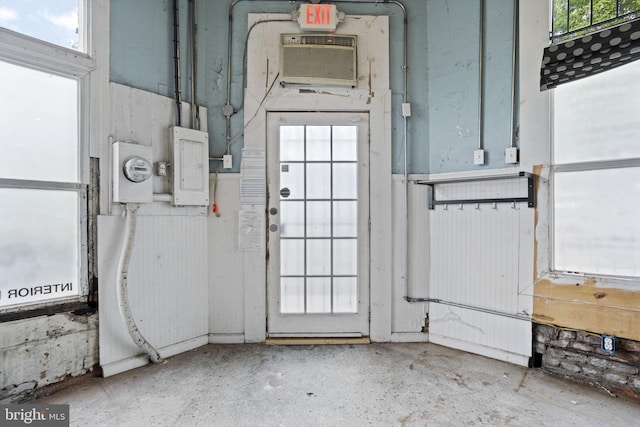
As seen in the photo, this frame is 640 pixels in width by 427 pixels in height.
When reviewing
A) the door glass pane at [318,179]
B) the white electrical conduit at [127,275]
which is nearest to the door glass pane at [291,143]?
the door glass pane at [318,179]

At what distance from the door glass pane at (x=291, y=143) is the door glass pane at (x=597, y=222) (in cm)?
187

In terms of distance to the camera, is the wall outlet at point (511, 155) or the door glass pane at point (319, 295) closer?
the wall outlet at point (511, 155)

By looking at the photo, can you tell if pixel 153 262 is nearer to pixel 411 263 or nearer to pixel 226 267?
pixel 226 267

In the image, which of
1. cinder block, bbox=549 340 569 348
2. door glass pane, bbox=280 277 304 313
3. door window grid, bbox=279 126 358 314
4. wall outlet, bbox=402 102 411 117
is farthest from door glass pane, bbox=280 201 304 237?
cinder block, bbox=549 340 569 348

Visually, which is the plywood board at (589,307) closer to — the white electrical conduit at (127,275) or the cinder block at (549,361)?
the cinder block at (549,361)

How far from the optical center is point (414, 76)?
9.36 feet

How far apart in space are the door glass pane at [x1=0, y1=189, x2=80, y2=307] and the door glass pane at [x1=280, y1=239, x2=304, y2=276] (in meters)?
1.42

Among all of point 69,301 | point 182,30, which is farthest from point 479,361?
point 182,30

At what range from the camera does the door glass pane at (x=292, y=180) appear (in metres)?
2.82

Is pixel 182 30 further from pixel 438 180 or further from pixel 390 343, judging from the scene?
pixel 390 343

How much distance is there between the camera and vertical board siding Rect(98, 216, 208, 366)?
225cm

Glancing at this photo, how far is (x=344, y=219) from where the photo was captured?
2.84 metres

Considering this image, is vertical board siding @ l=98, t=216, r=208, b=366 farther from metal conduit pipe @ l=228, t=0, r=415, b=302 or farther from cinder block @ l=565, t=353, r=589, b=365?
cinder block @ l=565, t=353, r=589, b=365

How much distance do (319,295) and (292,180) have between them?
1.00m
